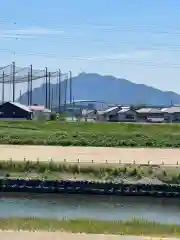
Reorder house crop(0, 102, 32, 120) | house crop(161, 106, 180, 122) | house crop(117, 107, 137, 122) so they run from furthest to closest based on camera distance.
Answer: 1. house crop(161, 106, 180, 122)
2. house crop(117, 107, 137, 122)
3. house crop(0, 102, 32, 120)

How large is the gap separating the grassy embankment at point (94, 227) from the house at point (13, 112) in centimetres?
3690

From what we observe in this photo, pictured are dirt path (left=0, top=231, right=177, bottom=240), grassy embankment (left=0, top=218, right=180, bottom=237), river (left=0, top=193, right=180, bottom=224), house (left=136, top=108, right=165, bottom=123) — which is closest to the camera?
dirt path (left=0, top=231, right=177, bottom=240)

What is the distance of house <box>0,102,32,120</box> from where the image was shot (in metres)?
47.3

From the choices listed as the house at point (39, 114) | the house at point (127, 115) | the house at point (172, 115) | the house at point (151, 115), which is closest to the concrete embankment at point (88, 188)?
the house at point (39, 114)

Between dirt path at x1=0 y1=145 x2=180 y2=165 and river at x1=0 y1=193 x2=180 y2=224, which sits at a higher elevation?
dirt path at x1=0 y1=145 x2=180 y2=165

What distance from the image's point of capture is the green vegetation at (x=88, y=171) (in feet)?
57.0

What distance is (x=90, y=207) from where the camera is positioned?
579 inches

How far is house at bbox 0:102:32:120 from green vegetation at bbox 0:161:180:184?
28.9m

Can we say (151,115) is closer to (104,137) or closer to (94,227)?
(104,137)

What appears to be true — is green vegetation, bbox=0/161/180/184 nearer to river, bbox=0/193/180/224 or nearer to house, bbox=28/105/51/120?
river, bbox=0/193/180/224

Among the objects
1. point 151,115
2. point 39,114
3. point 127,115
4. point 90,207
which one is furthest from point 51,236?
point 151,115

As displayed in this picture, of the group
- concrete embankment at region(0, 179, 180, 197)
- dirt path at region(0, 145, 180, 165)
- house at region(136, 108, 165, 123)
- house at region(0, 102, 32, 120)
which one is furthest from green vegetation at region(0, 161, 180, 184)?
house at region(136, 108, 165, 123)

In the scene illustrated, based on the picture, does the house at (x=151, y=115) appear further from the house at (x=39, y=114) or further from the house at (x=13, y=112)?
the house at (x=13, y=112)

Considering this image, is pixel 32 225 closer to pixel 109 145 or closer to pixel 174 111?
pixel 109 145
